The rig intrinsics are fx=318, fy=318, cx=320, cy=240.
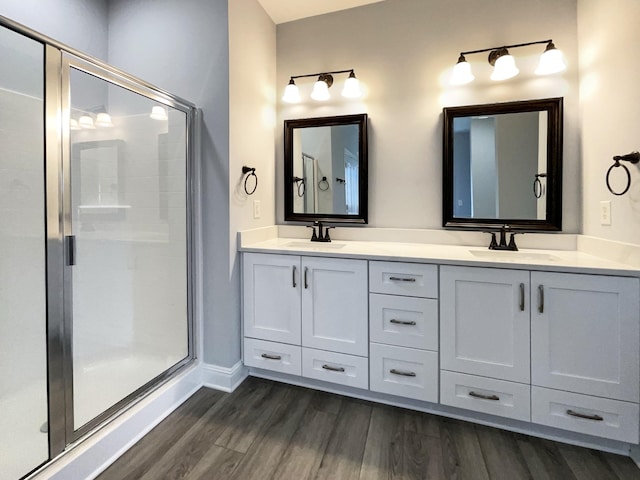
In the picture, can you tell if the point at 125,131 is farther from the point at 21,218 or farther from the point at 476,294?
the point at 476,294

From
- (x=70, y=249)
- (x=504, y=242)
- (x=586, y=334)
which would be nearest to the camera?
(x=70, y=249)

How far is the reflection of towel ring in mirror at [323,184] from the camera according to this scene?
7.75 ft

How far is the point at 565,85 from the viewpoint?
1886 millimetres

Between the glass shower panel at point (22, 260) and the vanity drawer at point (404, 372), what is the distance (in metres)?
1.45

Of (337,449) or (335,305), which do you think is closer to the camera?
(337,449)

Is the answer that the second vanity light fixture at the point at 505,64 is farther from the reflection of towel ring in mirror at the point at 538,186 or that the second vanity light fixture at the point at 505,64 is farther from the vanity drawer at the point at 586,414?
the vanity drawer at the point at 586,414

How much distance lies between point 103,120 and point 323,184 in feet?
4.58

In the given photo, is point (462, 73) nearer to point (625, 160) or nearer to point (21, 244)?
point (625, 160)

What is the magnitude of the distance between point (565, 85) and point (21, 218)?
2900mm

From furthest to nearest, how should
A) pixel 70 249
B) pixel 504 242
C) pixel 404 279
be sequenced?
pixel 504 242, pixel 404 279, pixel 70 249

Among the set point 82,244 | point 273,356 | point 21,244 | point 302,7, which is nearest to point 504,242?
point 273,356

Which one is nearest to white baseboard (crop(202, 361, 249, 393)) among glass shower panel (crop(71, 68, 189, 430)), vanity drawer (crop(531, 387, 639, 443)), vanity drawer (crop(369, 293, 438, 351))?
glass shower panel (crop(71, 68, 189, 430))

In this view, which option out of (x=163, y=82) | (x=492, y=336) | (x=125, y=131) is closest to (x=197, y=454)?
(x=492, y=336)

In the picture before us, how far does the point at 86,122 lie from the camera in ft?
5.29
